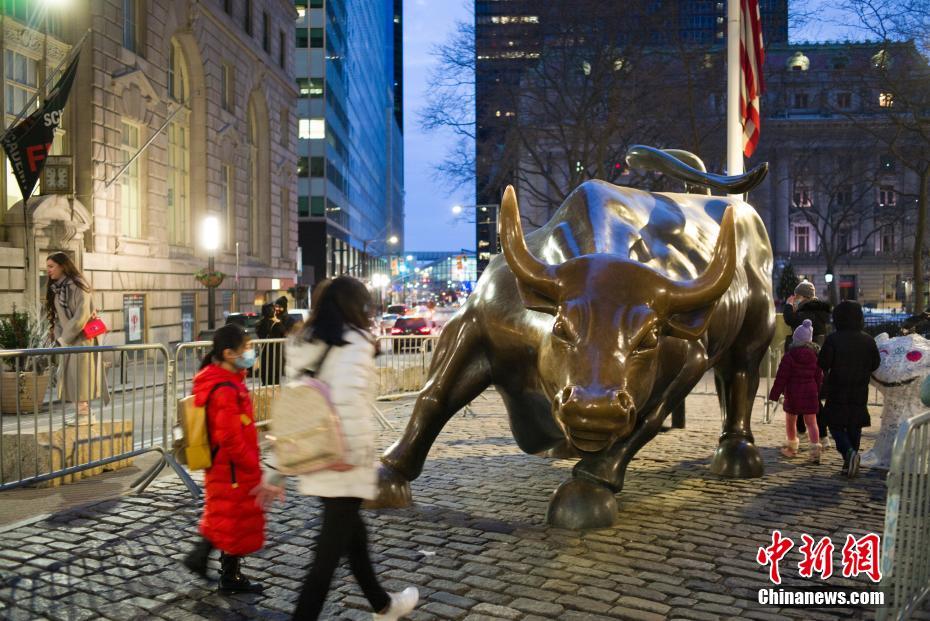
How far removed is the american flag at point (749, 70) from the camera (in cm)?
1313

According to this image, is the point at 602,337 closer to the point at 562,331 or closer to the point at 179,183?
the point at 562,331

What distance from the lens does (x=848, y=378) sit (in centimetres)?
725

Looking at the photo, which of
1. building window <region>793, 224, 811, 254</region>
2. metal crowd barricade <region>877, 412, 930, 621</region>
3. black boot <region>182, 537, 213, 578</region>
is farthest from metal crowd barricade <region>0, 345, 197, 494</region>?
building window <region>793, 224, 811, 254</region>

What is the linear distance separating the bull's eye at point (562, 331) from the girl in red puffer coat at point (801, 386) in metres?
4.32

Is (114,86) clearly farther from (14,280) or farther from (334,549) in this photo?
(334,549)

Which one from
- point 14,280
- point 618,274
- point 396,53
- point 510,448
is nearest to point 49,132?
point 14,280

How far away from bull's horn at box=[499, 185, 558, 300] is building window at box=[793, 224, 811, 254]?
72045mm

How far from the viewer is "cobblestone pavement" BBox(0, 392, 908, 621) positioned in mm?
4047

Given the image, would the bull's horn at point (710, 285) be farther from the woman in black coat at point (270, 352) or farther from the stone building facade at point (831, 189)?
the stone building facade at point (831, 189)

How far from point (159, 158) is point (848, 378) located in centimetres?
2076

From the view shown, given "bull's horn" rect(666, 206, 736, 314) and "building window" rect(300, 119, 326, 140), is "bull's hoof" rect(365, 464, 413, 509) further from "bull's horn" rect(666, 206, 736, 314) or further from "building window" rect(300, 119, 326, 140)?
"building window" rect(300, 119, 326, 140)

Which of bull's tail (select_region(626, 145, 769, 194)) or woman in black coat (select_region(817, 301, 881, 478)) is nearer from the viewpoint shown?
woman in black coat (select_region(817, 301, 881, 478))

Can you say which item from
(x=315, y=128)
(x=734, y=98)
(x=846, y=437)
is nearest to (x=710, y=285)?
(x=846, y=437)

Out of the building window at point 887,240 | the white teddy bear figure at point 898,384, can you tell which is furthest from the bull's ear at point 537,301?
the building window at point 887,240
